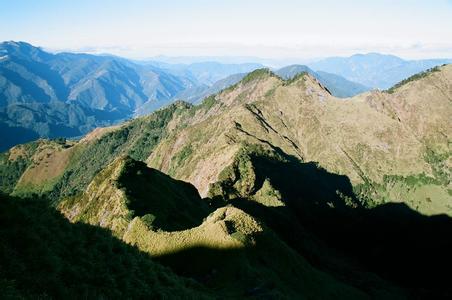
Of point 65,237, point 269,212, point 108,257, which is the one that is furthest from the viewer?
point 269,212

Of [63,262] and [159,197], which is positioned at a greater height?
[63,262]

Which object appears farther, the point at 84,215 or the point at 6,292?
the point at 84,215

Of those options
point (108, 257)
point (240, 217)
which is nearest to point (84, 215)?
point (240, 217)

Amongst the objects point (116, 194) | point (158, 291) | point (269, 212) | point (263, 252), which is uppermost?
point (158, 291)

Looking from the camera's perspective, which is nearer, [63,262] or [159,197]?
[63,262]

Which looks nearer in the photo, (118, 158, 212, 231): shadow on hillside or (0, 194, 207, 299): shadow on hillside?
(0, 194, 207, 299): shadow on hillside

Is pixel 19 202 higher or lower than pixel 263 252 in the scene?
higher

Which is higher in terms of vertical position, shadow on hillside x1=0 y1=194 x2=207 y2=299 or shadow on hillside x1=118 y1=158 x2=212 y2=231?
shadow on hillside x1=0 y1=194 x2=207 y2=299

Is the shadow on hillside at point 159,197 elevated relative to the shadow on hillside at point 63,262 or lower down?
lower down

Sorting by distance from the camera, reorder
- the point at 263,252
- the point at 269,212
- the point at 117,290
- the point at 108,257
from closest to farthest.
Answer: the point at 117,290
the point at 108,257
the point at 263,252
the point at 269,212

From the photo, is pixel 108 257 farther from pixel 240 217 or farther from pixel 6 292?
pixel 240 217

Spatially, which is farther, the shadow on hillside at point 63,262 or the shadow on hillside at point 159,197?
the shadow on hillside at point 159,197
